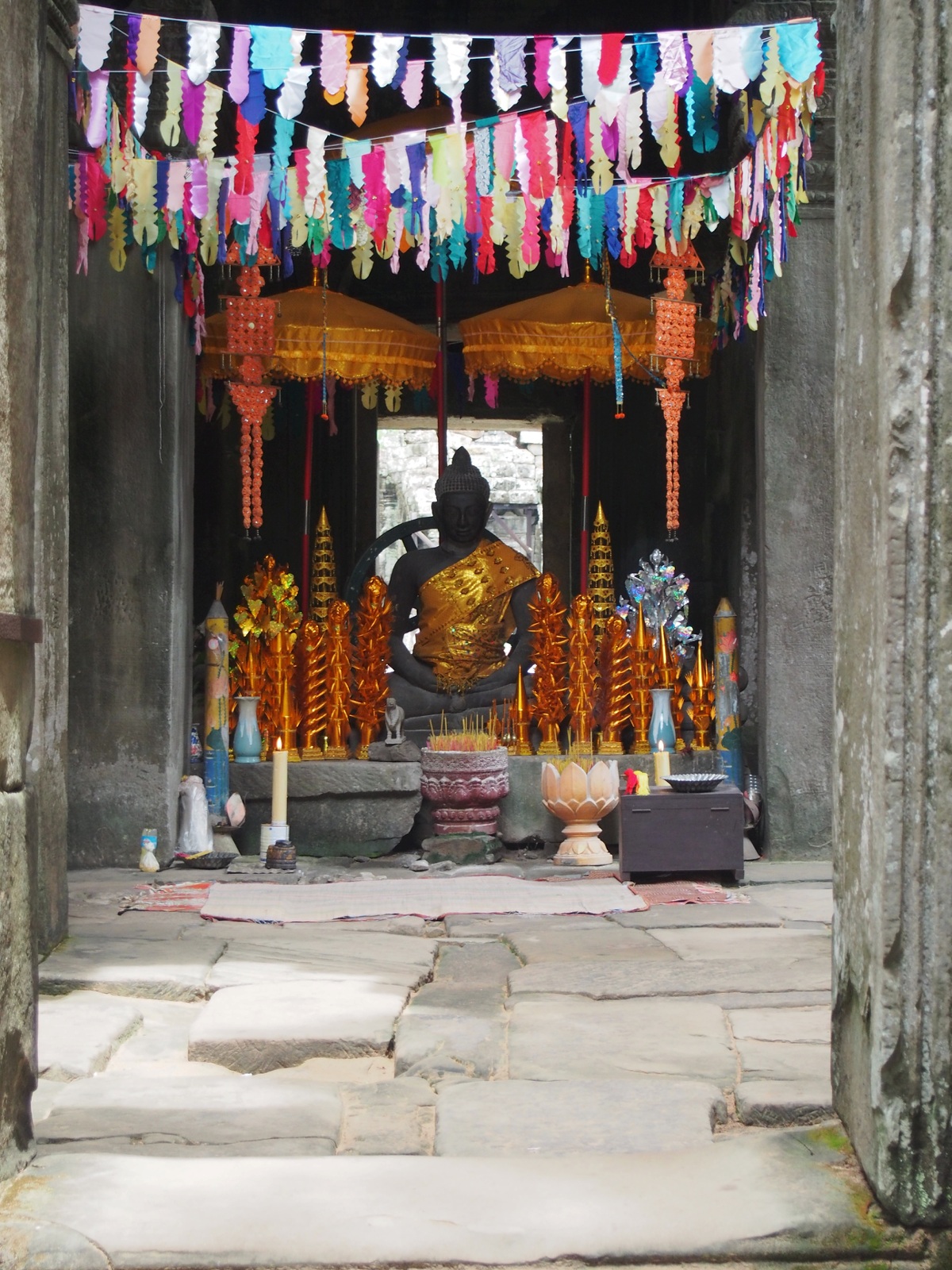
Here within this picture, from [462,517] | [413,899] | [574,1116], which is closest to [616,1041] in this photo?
[574,1116]

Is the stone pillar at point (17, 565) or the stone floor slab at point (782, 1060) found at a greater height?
the stone pillar at point (17, 565)

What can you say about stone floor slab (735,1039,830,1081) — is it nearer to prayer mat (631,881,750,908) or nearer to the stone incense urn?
prayer mat (631,881,750,908)

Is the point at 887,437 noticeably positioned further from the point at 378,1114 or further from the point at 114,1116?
the point at 114,1116

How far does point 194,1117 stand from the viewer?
3.36 metres

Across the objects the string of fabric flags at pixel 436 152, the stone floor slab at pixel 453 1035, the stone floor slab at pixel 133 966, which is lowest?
the stone floor slab at pixel 133 966

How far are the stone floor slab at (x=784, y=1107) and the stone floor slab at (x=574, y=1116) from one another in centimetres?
6

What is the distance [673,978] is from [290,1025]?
4.26 feet

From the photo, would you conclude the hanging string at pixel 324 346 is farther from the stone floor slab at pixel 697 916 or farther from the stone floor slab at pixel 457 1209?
the stone floor slab at pixel 457 1209

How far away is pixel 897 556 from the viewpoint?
2.71m

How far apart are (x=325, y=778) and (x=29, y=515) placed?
5.22 metres

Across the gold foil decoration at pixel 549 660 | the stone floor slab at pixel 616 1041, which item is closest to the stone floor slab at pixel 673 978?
the stone floor slab at pixel 616 1041

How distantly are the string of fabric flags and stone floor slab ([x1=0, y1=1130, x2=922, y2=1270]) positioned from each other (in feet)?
14.9

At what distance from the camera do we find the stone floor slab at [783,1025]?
3994 mm

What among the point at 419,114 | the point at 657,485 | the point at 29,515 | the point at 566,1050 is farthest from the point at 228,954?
the point at 657,485
